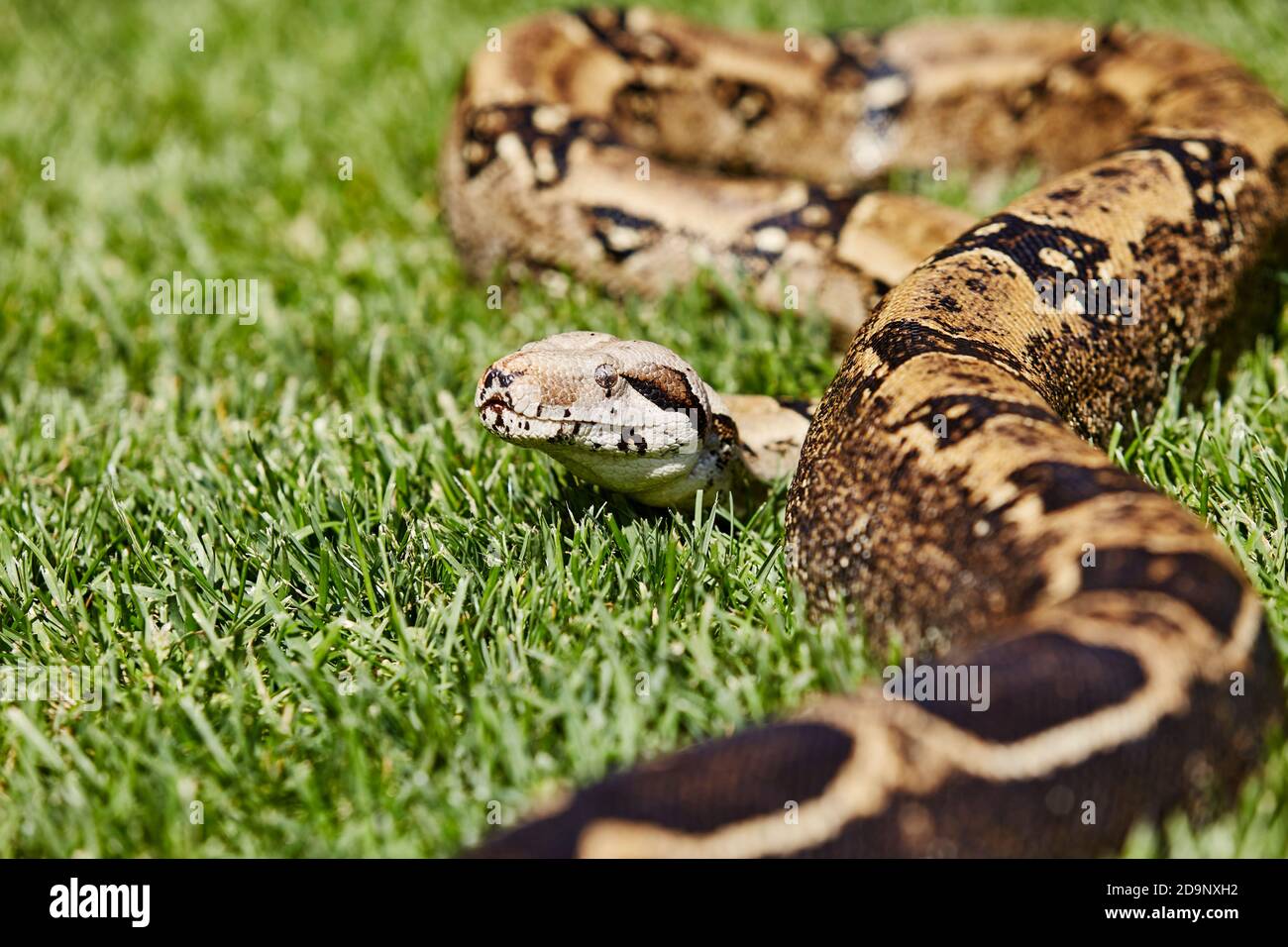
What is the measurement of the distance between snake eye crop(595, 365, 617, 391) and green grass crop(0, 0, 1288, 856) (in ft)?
1.45

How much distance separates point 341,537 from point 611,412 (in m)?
1.06

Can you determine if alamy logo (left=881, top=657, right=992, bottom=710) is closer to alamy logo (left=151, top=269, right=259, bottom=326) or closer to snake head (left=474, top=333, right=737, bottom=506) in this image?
snake head (left=474, top=333, right=737, bottom=506)

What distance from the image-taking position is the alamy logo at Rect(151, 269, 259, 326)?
21.5 feet

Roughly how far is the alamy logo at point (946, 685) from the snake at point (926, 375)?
2 centimetres

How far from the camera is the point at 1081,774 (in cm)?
278

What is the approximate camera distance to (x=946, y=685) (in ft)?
9.69

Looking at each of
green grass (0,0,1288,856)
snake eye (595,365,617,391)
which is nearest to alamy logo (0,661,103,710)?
green grass (0,0,1288,856)

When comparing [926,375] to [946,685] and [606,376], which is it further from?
[946,685]
